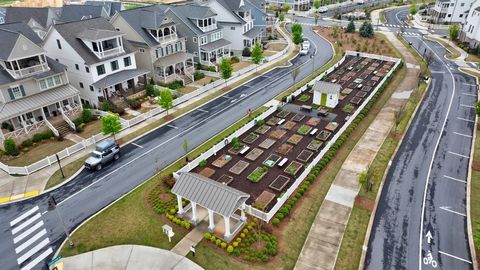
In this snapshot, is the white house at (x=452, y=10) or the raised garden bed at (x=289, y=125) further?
the white house at (x=452, y=10)

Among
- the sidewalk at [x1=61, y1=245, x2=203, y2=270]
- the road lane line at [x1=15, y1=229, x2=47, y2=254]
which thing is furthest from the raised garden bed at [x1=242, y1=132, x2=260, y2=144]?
the road lane line at [x1=15, y1=229, x2=47, y2=254]

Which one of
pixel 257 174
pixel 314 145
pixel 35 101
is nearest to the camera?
pixel 257 174

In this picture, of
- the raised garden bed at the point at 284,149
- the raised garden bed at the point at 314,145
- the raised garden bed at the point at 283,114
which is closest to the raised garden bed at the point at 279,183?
the raised garden bed at the point at 284,149

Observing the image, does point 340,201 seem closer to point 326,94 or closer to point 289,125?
point 289,125

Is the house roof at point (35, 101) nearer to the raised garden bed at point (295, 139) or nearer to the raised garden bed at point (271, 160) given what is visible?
the raised garden bed at point (271, 160)

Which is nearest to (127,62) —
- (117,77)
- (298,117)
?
(117,77)

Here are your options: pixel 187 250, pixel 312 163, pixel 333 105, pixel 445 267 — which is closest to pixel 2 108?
pixel 187 250
